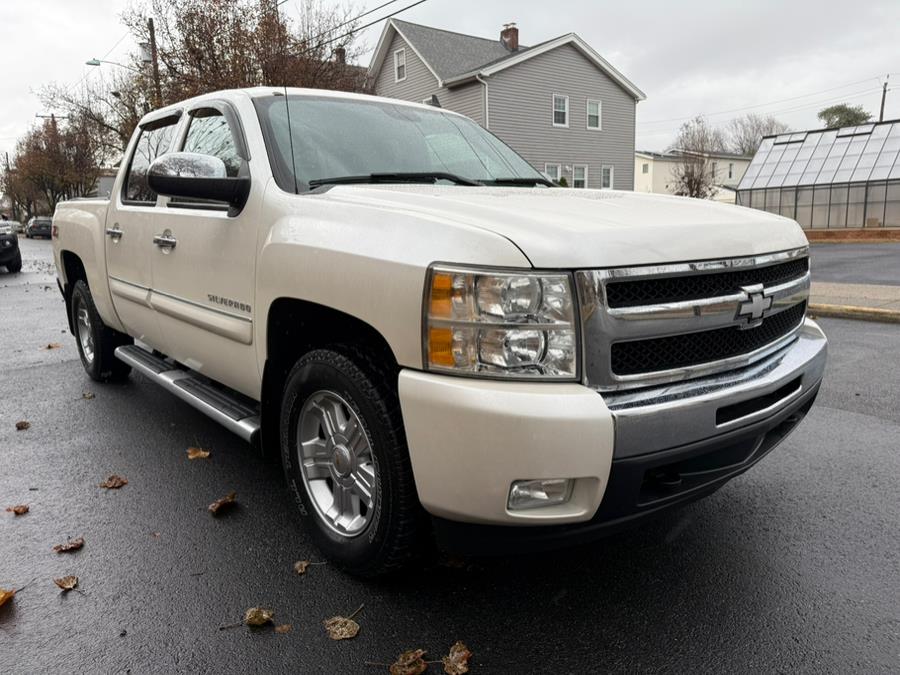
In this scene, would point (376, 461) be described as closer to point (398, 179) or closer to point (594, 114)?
point (398, 179)

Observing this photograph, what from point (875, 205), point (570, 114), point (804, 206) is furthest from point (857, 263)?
point (570, 114)

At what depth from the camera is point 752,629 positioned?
236 cm

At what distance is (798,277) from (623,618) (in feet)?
5.14

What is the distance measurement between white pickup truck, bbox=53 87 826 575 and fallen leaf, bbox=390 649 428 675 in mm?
320

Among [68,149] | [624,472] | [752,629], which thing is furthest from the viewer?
[68,149]

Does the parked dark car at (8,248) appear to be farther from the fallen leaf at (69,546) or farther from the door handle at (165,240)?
the fallen leaf at (69,546)

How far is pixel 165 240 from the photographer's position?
3.68 m

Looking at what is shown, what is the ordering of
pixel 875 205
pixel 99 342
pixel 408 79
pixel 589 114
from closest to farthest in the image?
pixel 99 342 → pixel 875 205 → pixel 408 79 → pixel 589 114

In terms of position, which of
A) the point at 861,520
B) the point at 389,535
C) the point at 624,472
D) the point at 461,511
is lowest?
the point at 861,520

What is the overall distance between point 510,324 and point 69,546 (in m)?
2.27

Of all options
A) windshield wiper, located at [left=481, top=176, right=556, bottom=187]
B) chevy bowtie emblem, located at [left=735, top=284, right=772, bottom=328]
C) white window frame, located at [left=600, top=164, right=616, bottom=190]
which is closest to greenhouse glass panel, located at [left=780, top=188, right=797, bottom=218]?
white window frame, located at [left=600, top=164, right=616, bottom=190]

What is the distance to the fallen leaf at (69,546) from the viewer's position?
9.68ft

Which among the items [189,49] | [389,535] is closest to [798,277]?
[389,535]

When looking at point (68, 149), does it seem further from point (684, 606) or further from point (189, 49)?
point (684, 606)
